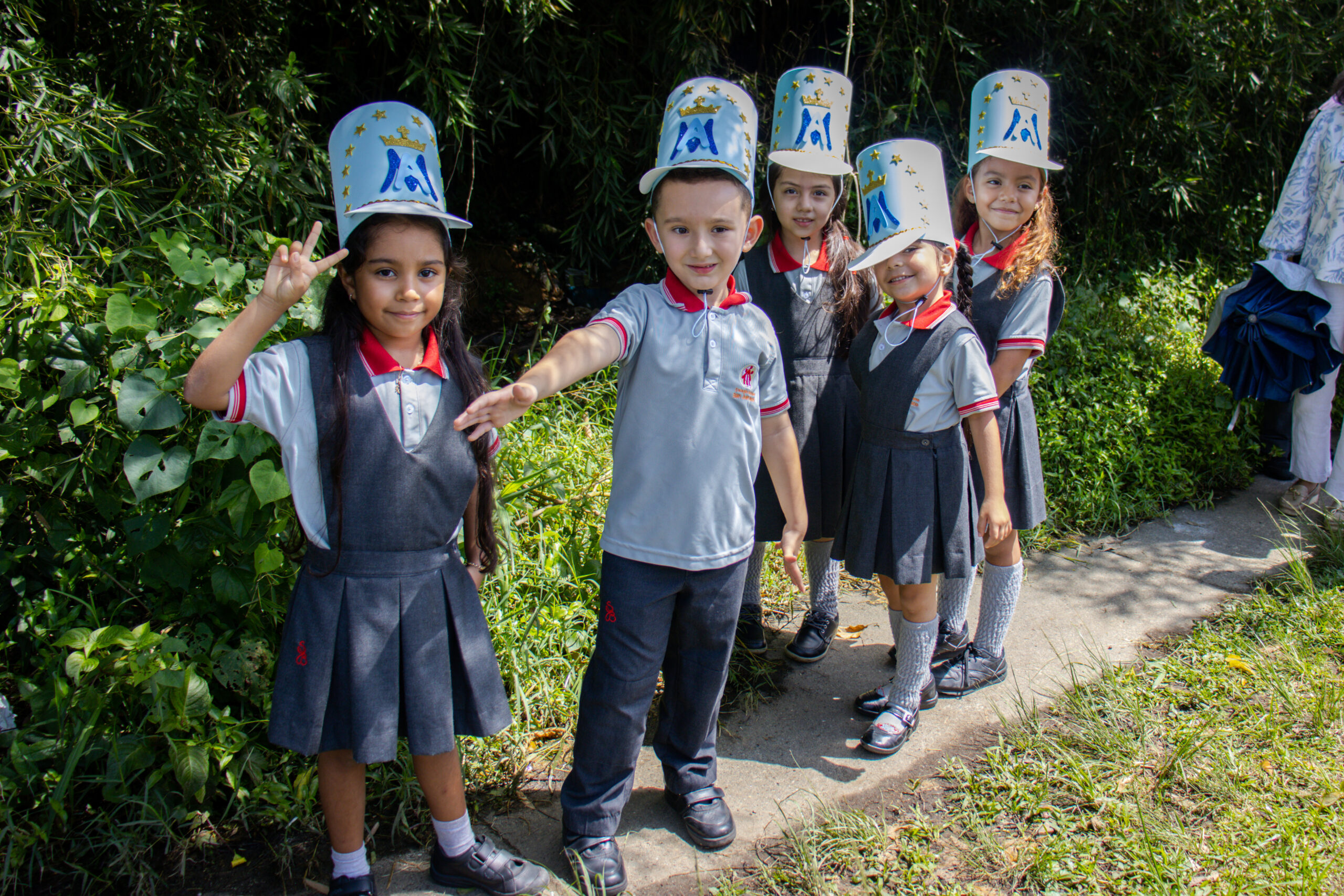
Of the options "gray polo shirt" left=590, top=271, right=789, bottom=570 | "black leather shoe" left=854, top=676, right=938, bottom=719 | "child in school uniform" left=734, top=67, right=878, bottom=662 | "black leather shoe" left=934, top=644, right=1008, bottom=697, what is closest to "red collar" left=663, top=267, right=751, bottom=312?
"gray polo shirt" left=590, top=271, right=789, bottom=570

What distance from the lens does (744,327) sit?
2.04 meters

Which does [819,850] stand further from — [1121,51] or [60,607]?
[1121,51]

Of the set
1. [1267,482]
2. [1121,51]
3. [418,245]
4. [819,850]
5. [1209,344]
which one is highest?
[1121,51]

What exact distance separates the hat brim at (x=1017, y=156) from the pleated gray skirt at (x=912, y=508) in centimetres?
82

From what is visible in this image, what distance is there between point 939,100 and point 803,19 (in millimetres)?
769

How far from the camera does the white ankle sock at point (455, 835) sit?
1.95 metres

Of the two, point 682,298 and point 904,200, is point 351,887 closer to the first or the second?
point 682,298

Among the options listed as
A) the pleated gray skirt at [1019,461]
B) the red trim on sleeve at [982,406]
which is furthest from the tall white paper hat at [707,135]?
the pleated gray skirt at [1019,461]

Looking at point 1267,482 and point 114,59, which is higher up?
point 114,59

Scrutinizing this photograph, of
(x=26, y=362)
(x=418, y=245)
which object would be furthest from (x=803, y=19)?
(x=26, y=362)

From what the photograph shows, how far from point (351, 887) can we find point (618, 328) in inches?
49.3

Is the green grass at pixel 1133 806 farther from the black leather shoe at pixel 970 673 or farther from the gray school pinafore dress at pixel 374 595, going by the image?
the gray school pinafore dress at pixel 374 595

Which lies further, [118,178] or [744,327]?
[118,178]

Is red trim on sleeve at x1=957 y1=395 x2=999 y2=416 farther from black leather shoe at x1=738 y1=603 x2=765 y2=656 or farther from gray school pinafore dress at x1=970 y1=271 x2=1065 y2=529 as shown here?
black leather shoe at x1=738 y1=603 x2=765 y2=656
